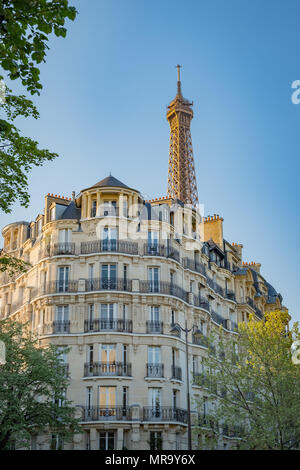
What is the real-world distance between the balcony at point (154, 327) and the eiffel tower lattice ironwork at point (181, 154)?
142 feet

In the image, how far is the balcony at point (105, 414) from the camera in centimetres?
3341

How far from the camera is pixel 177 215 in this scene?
134ft

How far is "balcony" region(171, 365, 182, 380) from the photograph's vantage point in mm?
35781

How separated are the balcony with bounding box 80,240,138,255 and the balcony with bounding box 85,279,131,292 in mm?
1846

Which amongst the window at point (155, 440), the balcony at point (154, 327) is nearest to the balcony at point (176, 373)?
the balcony at point (154, 327)

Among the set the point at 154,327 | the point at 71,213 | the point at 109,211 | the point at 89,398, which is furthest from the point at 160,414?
the point at 71,213

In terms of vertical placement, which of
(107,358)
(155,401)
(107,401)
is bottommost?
(107,401)

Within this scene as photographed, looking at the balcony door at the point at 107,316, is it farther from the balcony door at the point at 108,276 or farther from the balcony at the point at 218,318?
the balcony at the point at 218,318

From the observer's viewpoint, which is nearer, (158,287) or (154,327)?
(154,327)

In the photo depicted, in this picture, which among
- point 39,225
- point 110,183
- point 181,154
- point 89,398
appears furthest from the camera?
point 181,154

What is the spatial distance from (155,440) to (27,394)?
8.21m

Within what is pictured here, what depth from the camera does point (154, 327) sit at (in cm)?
3625

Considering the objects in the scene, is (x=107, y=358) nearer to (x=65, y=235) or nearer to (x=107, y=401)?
(x=107, y=401)

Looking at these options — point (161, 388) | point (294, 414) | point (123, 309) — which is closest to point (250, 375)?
point (294, 414)
